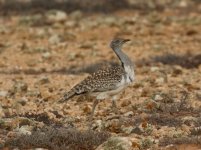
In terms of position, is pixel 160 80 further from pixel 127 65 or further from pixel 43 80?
pixel 127 65

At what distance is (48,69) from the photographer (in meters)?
20.2

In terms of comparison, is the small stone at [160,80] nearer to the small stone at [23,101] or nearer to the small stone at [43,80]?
the small stone at [43,80]

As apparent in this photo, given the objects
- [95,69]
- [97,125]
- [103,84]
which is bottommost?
Result: [95,69]

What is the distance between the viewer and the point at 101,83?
13055 mm

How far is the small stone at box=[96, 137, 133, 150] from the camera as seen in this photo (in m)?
10.4

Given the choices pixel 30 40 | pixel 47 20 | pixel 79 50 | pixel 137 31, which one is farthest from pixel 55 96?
pixel 47 20

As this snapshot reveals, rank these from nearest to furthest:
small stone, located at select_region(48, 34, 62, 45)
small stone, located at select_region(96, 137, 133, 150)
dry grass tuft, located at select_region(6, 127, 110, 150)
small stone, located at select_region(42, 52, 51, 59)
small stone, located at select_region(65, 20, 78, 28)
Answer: small stone, located at select_region(96, 137, 133, 150) < dry grass tuft, located at select_region(6, 127, 110, 150) < small stone, located at select_region(42, 52, 51, 59) < small stone, located at select_region(48, 34, 62, 45) < small stone, located at select_region(65, 20, 78, 28)

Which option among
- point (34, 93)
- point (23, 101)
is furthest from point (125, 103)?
point (34, 93)

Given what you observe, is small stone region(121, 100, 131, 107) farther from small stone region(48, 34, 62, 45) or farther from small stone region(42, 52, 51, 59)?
small stone region(48, 34, 62, 45)

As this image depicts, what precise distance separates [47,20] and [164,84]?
12987 mm

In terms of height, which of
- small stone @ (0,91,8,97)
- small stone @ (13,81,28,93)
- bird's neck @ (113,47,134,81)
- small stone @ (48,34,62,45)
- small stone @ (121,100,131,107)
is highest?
bird's neck @ (113,47,134,81)

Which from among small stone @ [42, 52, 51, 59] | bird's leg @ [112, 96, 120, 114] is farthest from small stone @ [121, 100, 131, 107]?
small stone @ [42, 52, 51, 59]

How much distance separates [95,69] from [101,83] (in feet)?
21.1

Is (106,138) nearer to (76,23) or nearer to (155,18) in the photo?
(76,23)
